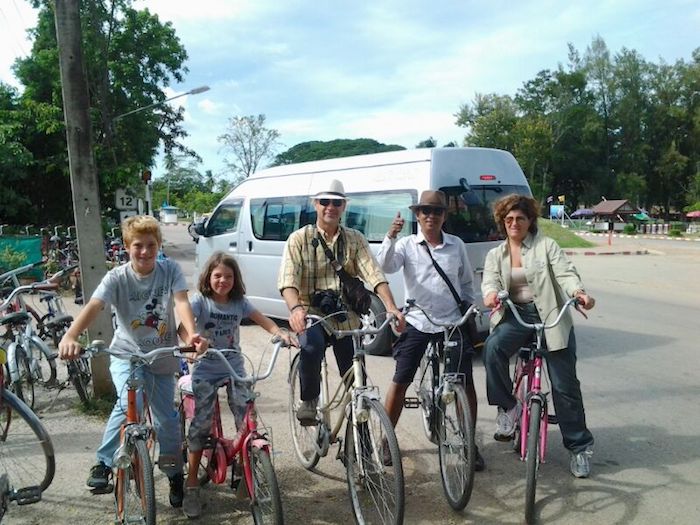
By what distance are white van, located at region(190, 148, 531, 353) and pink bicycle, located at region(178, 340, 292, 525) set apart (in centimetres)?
376

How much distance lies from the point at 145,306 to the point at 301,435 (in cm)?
151

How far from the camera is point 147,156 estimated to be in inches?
902

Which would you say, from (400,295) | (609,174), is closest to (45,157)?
(400,295)

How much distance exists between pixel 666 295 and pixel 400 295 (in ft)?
27.3

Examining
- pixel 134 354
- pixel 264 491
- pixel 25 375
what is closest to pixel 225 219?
pixel 25 375

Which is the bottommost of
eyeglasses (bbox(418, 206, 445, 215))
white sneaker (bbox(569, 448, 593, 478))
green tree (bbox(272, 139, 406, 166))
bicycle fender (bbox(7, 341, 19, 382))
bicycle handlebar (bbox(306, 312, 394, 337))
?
white sneaker (bbox(569, 448, 593, 478))

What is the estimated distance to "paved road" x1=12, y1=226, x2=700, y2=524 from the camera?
3520 mm

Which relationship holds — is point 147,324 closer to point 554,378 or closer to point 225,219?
point 554,378

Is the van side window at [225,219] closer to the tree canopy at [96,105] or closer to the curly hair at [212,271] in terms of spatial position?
the curly hair at [212,271]

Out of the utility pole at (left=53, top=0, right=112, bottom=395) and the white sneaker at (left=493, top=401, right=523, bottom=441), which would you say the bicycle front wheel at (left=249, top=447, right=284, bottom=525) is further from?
the utility pole at (left=53, top=0, right=112, bottom=395)

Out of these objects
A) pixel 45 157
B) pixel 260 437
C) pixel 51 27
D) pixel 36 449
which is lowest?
pixel 36 449

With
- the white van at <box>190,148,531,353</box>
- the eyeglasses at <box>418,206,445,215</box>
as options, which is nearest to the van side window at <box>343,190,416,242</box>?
the white van at <box>190,148,531,353</box>

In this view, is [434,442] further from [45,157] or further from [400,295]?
[45,157]

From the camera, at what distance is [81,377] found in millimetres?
5355
